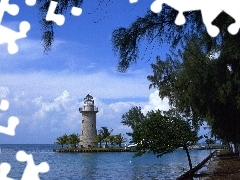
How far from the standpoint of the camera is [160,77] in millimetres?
32781

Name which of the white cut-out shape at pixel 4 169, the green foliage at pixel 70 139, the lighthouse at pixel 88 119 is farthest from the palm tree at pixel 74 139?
the white cut-out shape at pixel 4 169

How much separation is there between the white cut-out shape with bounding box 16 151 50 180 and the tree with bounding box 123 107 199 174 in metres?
18.1

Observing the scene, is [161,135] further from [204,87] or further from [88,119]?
[88,119]

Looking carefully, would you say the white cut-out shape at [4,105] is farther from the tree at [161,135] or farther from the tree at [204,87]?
the tree at [161,135]

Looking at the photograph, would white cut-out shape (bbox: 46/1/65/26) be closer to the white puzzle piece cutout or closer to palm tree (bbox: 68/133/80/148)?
the white puzzle piece cutout

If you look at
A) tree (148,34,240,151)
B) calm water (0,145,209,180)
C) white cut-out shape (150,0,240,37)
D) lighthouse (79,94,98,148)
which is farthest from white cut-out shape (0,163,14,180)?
lighthouse (79,94,98,148)

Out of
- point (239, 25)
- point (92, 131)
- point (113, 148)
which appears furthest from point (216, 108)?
point (113, 148)

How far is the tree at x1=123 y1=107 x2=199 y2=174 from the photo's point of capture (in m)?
23.1

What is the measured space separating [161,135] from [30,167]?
1879cm

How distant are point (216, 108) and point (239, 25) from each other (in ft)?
63.3

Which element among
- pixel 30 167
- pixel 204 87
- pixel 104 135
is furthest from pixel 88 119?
pixel 30 167

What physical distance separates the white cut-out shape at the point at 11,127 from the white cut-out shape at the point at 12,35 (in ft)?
2.13

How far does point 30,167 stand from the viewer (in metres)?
4.64

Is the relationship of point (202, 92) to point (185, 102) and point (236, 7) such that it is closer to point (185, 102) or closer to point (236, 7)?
point (236, 7)
